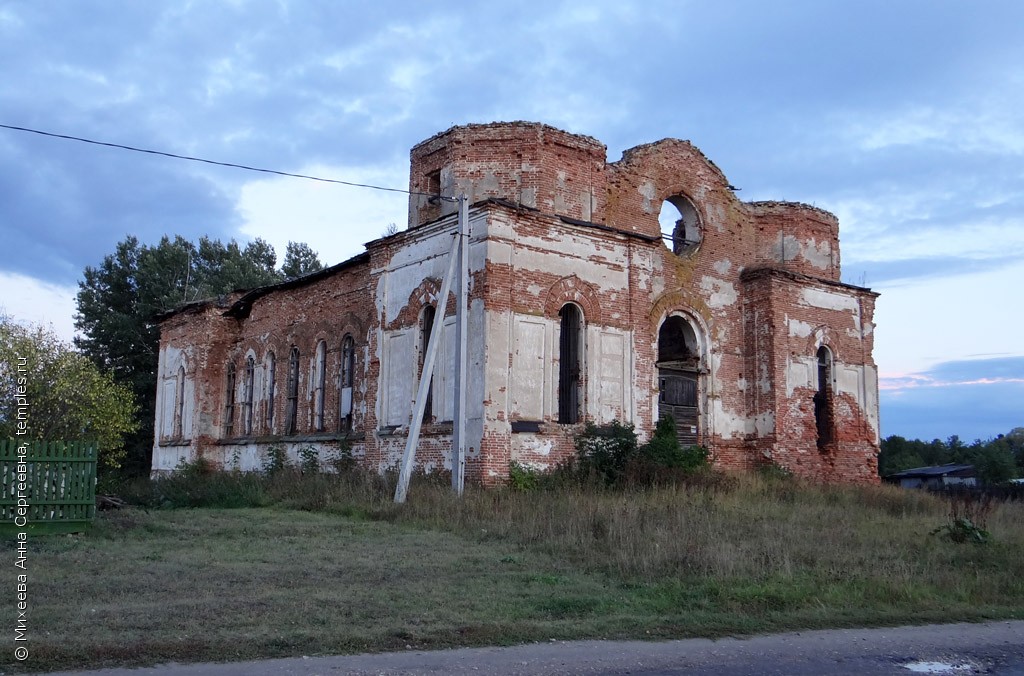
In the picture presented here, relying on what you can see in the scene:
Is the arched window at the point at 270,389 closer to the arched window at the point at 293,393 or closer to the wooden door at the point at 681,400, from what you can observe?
the arched window at the point at 293,393

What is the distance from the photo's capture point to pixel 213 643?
23.3 feet

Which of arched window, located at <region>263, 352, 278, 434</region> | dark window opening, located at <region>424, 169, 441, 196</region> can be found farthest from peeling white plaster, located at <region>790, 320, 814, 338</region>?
arched window, located at <region>263, 352, 278, 434</region>

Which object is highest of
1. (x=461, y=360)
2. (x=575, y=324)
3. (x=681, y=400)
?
(x=575, y=324)

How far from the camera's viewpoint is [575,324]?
20016mm

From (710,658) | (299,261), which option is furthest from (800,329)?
(299,261)

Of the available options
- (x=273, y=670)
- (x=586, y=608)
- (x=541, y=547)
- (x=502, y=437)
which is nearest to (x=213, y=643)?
(x=273, y=670)

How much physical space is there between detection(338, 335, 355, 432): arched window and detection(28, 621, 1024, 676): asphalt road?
16420mm

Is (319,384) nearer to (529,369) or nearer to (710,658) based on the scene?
(529,369)

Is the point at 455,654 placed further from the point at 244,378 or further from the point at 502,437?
the point at 244,378

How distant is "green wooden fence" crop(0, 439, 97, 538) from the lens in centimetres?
1287

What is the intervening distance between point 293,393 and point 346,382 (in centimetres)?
301

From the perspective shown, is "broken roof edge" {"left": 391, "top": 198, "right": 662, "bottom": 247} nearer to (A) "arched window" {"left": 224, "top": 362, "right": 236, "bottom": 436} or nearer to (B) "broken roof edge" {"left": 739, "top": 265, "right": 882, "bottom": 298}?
(B) "broken roof edge" {"left": 739, "top": 265, "right": 882, "bottom": 298}

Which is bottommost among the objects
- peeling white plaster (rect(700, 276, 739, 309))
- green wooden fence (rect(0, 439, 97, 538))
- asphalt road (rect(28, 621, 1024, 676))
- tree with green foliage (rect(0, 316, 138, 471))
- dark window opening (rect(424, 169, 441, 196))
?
asphalt road (rect(28, 621, 1024, 676))

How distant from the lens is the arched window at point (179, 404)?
2972 centimetres
